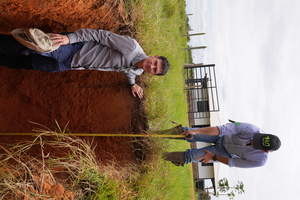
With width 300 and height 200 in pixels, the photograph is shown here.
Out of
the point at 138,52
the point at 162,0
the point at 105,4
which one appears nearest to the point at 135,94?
the point at 138,52

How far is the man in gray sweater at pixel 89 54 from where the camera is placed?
6.77ft

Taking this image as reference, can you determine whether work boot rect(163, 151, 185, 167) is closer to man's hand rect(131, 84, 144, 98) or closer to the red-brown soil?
the red-brown soil

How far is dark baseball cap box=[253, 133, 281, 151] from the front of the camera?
242 cm

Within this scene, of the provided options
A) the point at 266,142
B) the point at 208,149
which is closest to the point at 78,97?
the point at 208,149

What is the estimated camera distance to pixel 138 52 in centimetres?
227

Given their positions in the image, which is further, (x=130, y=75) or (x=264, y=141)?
(x=130, y=75)

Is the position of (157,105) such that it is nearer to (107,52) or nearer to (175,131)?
(175,131)

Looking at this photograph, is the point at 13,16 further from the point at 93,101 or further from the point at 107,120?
the point at 107,120

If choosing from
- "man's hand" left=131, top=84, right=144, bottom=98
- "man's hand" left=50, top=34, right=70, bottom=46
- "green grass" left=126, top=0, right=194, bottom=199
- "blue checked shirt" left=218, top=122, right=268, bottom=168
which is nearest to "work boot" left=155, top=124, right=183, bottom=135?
"green grass" left=126, top=0, right=194, bottom=199

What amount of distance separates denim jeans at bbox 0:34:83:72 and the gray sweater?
90mm

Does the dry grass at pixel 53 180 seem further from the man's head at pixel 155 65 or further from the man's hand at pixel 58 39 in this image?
the man's head at pixel 155 65

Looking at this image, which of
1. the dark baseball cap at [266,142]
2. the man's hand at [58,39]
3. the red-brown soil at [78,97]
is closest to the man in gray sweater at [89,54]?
the man's hand at [58,39]

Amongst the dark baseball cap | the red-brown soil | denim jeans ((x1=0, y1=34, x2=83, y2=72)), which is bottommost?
the dark baseball cap

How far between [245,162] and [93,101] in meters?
2.71
